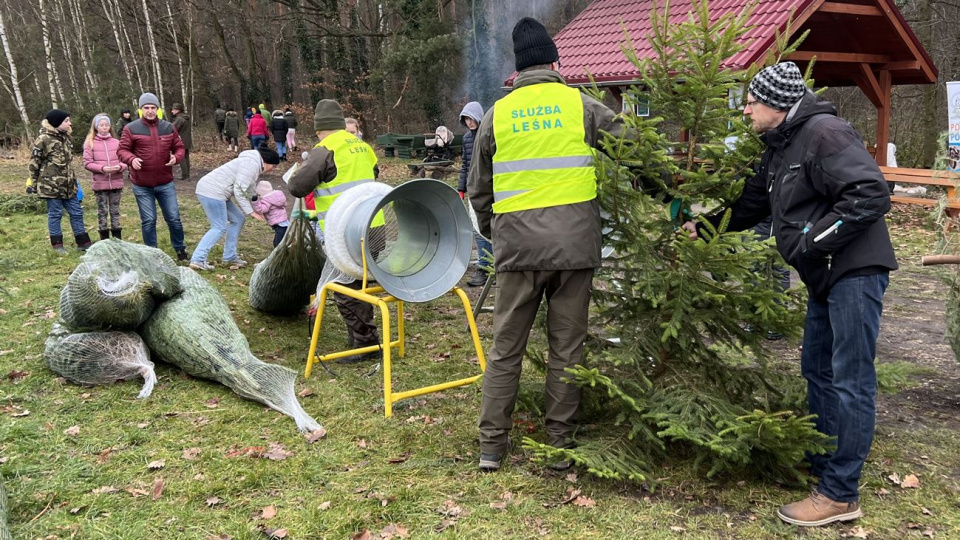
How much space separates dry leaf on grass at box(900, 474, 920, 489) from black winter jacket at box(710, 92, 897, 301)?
107 cm

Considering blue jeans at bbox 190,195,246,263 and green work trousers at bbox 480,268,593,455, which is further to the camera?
blue jeans at bbox 190,195,246,263

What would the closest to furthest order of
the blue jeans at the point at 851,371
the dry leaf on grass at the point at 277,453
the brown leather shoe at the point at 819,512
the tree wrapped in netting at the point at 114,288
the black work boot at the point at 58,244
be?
the blue jeans at the point at 851,371 < the brown leather shoe at the point at 819,512 < the dry leaf on grass at the point at 277,453 < the tree wrapped in netting at the point at 114,288 < the black work boot at the point at 58,244

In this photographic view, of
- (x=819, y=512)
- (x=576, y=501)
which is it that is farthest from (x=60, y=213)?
(x=819, y=512)

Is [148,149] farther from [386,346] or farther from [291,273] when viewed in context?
[386,346]

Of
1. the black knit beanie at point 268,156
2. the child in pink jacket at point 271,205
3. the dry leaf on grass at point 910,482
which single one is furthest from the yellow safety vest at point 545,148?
the child in pink jacket at point 271,205

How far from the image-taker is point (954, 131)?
5.27 meters

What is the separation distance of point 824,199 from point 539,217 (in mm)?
1246

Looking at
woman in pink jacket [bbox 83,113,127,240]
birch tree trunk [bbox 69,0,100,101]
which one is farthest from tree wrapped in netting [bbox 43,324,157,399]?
birch tree trunk [bbox 69,0,100,101]

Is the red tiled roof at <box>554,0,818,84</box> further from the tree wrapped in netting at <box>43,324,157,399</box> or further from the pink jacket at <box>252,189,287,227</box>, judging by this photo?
the tree wrapped in netting at <box>43,324,157,399</box>

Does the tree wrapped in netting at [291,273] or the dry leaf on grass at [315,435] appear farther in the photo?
the tree wrapped in netting at [291,273]

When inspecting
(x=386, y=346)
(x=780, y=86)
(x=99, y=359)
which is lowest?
(x=99, y=359)

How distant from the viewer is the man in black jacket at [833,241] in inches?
117

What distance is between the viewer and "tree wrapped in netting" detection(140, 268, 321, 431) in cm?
484

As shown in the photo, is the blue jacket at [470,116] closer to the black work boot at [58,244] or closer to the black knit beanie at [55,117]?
the black knit beanie at [55,117]
